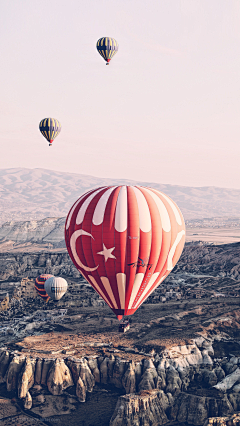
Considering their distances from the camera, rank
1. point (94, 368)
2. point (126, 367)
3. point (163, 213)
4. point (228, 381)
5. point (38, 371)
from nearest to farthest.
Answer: point (163, 213) → point (228, 381) → point (126, 367) → point (38, 371) → point (94, 368)

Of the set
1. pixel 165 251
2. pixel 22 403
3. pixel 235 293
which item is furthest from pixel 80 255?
pixel 235 293

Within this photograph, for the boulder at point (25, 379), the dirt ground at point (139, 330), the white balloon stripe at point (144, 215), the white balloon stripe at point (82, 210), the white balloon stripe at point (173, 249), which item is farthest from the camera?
the dirt ground at point (139, 330)

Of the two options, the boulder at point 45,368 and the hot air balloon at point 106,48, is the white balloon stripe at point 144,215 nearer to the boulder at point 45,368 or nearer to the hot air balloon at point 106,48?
the boulder at point 45,368

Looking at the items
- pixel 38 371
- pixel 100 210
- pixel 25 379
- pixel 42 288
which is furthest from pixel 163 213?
pixel 42 288

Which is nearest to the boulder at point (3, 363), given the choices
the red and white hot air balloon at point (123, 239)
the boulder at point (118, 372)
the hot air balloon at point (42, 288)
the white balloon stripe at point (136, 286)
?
the boulder at point (118, 372)

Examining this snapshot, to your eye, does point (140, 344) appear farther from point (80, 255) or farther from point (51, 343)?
point (80, 255)

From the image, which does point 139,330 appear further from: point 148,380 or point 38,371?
point 38,371

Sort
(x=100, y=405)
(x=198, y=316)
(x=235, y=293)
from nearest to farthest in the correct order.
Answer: (x=100, y=405) → (x=198, y=316) → (x=235, y=293)
